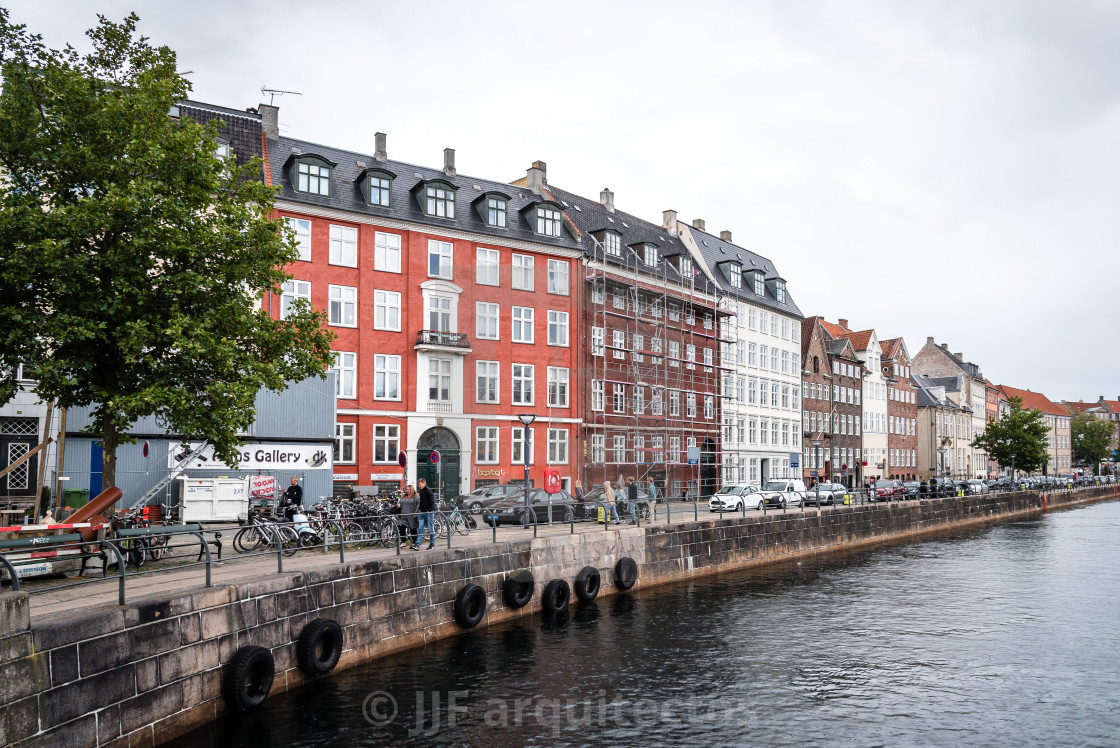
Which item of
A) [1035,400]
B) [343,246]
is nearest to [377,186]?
Answer: [343,246]

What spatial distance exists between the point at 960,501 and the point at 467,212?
38282mm

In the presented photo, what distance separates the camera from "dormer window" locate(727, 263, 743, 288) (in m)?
64.2

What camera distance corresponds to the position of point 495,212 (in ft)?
153

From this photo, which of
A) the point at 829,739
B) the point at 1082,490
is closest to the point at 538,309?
the point at 829,739

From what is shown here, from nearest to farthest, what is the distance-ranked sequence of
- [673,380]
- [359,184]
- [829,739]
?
[829,739] → [359,184] → [673,380]

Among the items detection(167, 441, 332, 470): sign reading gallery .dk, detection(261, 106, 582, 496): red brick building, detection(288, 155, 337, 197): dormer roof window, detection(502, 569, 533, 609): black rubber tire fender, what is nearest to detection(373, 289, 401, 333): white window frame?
detection(261, 106, 582, 496): red brick building

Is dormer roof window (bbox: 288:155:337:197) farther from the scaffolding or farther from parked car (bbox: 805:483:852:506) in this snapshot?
parked car (bbox: 805:483:852:506)

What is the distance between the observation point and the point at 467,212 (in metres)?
46.2

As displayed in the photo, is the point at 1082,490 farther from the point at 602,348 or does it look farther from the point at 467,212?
the point at 467,212

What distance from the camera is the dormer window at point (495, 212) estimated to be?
46.3 metres

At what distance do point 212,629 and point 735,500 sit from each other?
31112 millimetres

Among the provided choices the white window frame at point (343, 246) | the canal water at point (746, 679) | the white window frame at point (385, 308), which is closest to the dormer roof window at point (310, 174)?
the white window frame at point (343, 246)

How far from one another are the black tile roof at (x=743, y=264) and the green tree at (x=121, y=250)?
47.0m

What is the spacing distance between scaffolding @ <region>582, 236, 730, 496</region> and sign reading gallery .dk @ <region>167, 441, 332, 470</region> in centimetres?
1746
